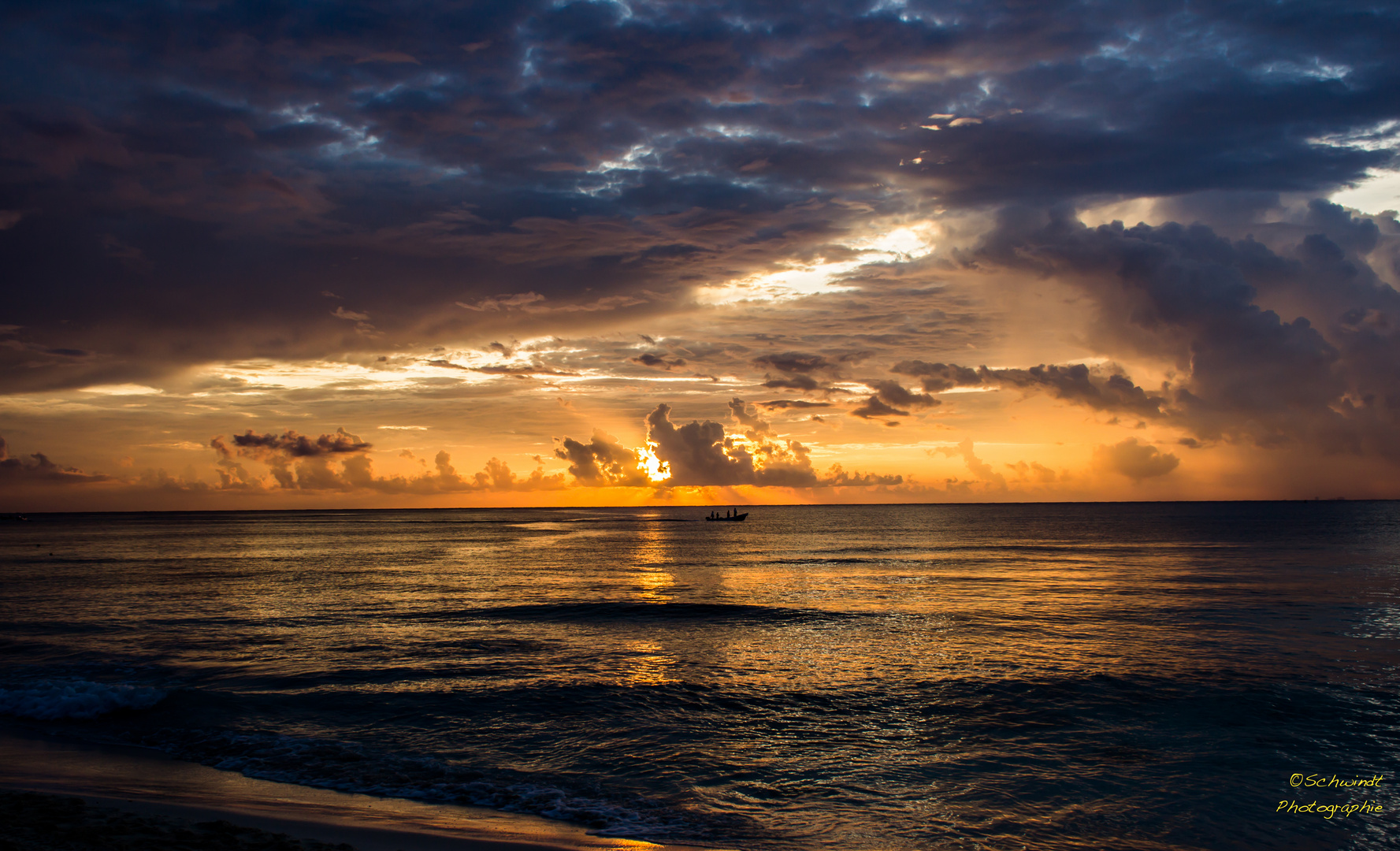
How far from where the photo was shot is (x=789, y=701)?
64.3 feet

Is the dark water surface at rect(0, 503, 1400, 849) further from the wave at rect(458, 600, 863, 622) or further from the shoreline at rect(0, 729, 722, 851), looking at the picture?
the shoreline at rect(0, 729, 722, 851)

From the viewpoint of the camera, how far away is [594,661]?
24.9 meters

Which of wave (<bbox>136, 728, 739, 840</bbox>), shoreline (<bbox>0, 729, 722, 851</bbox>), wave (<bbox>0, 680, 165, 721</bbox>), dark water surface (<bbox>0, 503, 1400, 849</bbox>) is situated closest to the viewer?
shoreline (<bbox>0, 729, 722, 851</bbox>)

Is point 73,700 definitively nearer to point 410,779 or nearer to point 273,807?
point 273,807

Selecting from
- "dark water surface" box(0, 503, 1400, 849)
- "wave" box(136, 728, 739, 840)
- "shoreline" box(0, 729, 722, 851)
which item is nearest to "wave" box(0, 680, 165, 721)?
"dark water surface" box(0, 503, 1400, 849)

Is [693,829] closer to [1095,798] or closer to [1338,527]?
[1095,798]

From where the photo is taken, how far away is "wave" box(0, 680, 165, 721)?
1802cm

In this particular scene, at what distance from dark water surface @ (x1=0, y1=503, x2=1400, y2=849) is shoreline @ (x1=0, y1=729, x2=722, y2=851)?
68 centimetres

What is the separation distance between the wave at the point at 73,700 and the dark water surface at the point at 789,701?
79 millimetres

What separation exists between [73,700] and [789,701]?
703 inches

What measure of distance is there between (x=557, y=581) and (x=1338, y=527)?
144 meters

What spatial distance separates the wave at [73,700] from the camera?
18016 mm

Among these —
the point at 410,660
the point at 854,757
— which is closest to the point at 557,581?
the point at 410,660

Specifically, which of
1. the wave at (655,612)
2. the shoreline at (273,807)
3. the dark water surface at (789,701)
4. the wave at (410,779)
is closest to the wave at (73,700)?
the dark water surface at (789,701)
